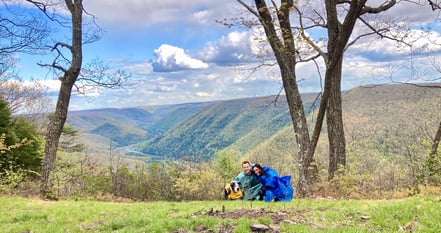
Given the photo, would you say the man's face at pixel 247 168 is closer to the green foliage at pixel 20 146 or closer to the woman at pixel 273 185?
the woman at pixel 273 185

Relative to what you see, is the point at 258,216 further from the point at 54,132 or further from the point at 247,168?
the point at 54,132

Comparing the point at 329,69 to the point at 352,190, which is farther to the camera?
the point at 352,190

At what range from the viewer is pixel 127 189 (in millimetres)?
22672

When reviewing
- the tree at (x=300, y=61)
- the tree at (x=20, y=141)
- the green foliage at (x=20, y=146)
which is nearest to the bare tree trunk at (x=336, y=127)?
the tree at (x=300, y=61)

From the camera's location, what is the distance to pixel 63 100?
41.6ft

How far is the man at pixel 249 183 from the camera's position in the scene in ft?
34.8

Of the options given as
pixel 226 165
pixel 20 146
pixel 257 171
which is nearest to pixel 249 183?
pixel 257 171

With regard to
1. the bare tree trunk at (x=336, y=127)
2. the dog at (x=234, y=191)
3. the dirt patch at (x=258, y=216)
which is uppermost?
the bare tree trunk at (x=336, y=127)

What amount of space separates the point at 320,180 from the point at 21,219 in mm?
9213

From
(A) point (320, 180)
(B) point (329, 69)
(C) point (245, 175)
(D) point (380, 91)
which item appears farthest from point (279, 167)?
(D) point (380, 91)

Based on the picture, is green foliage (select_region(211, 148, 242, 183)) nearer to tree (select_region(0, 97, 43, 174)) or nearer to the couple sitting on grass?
tree (select_region(0, 97, 43, 174))

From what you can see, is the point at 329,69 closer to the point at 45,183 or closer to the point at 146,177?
the point at 45,183

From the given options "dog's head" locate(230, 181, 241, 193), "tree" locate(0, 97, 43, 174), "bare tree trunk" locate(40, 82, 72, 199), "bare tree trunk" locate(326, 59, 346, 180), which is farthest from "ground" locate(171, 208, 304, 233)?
"tree" locate(0, 97, 43, 174)

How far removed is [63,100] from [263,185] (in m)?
7.27
